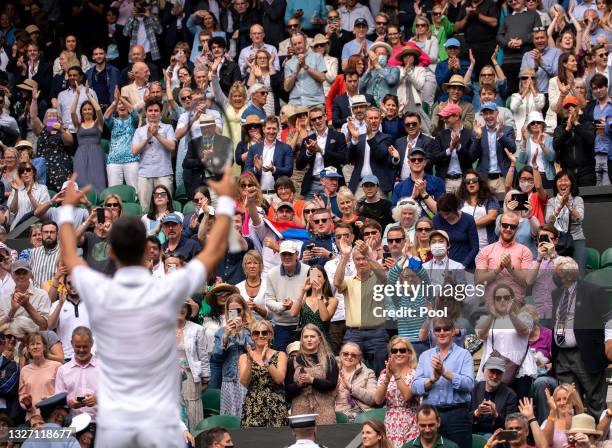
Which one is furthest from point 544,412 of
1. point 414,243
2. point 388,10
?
point 388,10

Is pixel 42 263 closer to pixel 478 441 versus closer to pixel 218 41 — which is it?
pixel 218 41

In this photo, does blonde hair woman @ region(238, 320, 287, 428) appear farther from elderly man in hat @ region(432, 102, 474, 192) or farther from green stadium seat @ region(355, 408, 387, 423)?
elderly man in hat @ region(432, 102, 474, 192)

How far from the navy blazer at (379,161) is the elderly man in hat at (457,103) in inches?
39.3

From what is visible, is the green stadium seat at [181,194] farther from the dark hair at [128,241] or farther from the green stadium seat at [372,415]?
the dark hair at [128,241]

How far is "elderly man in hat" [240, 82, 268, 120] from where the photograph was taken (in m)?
17.7

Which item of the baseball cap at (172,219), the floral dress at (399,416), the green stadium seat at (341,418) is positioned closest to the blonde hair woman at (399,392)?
the floral dress at (399,416)

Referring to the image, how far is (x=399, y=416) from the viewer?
12.0m

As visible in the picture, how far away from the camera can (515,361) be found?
42.0ft

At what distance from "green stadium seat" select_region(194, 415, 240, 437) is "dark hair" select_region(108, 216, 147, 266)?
6.04 m

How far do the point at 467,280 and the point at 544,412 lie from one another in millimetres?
1610

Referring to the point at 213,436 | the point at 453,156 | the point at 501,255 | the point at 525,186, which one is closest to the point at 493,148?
the point at 453,156

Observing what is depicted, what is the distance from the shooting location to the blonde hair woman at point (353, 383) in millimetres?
12602

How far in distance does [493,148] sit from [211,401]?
490 cm

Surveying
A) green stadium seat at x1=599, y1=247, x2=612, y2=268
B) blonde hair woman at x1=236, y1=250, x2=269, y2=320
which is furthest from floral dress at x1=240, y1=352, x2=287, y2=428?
green stadium seat at x1=599, y1=247, x2=612, y2=268
